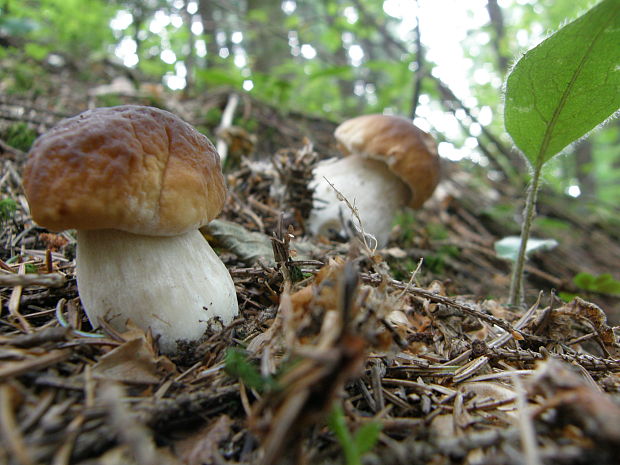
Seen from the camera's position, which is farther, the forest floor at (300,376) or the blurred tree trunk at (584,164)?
the blurred tree trunk at (584,164)

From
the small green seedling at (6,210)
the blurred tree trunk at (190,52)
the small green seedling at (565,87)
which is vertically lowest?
the small green seedling at (6,210)

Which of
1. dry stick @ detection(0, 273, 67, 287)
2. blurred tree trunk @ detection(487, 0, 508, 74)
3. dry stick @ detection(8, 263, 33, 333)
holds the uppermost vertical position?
blurred tree trunk @ detection(487, 0, 508, 74)

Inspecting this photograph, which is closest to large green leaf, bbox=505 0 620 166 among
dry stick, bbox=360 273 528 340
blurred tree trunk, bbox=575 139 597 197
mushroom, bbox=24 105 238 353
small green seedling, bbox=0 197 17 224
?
dry stick, bbox=360 273 528 340

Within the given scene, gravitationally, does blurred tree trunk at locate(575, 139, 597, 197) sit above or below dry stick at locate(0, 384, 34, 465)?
above

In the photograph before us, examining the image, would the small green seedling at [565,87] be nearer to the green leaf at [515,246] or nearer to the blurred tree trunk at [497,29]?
the green leaf at [515,246]

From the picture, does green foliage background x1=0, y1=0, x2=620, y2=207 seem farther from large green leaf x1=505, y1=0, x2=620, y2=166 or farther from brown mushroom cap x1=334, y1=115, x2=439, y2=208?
large green leaf x1=505, y1=0, x2=620, y2=166

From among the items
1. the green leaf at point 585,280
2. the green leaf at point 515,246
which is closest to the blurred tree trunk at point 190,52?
the green leaf at point 515,246

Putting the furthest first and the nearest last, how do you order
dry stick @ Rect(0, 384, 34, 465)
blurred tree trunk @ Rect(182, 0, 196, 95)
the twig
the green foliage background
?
blurred tree trunk @ Rect(182, 0, 196, 95) < the green foliage background < the twig < dry stick @ Rect(0, 384, 34, 465)
